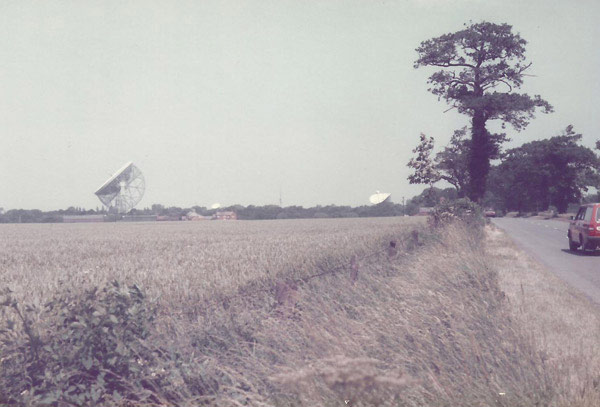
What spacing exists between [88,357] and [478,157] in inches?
1424

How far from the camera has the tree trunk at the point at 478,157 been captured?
37031 millimetres

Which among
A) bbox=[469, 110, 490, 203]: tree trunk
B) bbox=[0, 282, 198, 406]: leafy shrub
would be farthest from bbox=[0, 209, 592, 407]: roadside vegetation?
bbox=[469, 110, 490, 203]: tree trunk

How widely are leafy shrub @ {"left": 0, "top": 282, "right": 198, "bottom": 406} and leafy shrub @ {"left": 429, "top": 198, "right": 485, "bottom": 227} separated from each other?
65.3 feet

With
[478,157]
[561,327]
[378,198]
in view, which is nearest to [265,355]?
[561,327]

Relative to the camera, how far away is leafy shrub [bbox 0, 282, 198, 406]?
12.7 ft

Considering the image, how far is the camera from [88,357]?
3910 mm

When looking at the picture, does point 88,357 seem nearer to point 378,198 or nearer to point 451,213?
point 451,213

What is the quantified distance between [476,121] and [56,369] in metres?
36.7

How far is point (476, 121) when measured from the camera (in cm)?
3734

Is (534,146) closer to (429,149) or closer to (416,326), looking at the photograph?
(429,149)

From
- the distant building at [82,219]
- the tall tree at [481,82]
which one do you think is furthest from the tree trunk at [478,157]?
the distant building at [82,219]

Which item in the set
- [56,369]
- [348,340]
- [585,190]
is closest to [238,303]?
[348,340]

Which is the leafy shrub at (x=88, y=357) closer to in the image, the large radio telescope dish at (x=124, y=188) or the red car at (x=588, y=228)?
the red car at (x=588, y=228)

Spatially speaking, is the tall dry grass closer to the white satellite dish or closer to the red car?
the red car
